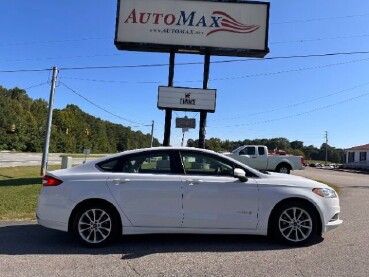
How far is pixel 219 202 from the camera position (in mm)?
6195

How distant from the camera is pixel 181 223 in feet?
20.2

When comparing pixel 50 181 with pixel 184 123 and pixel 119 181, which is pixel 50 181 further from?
pixel 184 123

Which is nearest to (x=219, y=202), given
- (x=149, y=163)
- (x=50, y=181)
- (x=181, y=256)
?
(x=181, y=256)

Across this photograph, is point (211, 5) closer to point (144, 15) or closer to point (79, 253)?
point (144, 15)

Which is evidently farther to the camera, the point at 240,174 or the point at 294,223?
the point at 294,223

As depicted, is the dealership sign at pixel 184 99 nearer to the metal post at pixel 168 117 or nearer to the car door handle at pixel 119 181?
the metal post at pixel 168 117

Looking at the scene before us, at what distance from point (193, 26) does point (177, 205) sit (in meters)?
13.0

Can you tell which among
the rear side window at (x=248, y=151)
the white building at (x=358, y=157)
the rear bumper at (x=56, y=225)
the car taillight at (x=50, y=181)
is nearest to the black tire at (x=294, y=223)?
the rear bumper at (x=56, y=225)

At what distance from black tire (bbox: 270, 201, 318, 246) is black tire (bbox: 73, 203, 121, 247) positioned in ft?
8.08

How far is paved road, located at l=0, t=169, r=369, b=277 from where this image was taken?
5020mm

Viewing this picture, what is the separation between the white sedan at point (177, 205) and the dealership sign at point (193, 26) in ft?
40.3

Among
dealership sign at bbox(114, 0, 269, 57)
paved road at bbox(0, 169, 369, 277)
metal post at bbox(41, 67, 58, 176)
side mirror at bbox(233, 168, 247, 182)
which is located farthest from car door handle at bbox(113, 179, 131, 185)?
metal post at bbox(41, 67, 58, 176)

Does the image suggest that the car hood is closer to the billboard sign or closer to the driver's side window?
the driver's side window

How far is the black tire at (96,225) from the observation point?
6122 millimetres
